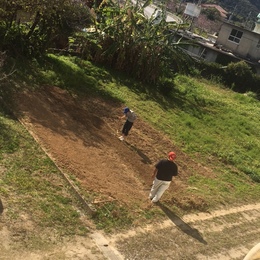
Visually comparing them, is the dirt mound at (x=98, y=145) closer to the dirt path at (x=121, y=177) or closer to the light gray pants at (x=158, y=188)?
the dirt path at (x=121, y=177)

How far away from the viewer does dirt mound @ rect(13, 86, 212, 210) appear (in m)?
10.8

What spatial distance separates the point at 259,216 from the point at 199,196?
205 centimetres

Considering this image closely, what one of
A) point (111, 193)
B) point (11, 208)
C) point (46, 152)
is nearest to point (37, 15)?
point (46, 152)

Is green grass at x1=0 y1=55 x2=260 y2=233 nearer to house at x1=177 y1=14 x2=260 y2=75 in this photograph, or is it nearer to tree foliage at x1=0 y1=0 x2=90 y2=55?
→ tree foliage at x1=0 y1=0 x2=90 y2=55

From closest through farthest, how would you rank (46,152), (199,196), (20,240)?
(20,240)
(46,152)
(199,196)

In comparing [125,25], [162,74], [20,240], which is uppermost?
[125,25]

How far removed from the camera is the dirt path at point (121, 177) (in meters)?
8.60

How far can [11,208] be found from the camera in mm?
8281

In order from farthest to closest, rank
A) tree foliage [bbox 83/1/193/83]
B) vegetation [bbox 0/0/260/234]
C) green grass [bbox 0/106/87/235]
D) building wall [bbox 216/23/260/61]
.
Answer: building wall [bbox 216/23/260/61] → tree foliage [bbox 83/1/193/83] → vegetation [bbox 0/0/260/234] → green grass [bbox 0/106/87/235]

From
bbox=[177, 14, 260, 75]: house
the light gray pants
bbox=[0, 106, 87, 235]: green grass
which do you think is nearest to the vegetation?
bbox=[0, 106, 87, 235]: green grass

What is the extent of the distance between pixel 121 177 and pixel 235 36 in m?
37.4

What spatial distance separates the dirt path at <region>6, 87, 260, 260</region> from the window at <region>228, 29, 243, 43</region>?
31.9 m

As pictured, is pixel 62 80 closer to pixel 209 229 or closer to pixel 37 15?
pixel 37 15

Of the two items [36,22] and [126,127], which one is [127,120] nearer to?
[126,127]
